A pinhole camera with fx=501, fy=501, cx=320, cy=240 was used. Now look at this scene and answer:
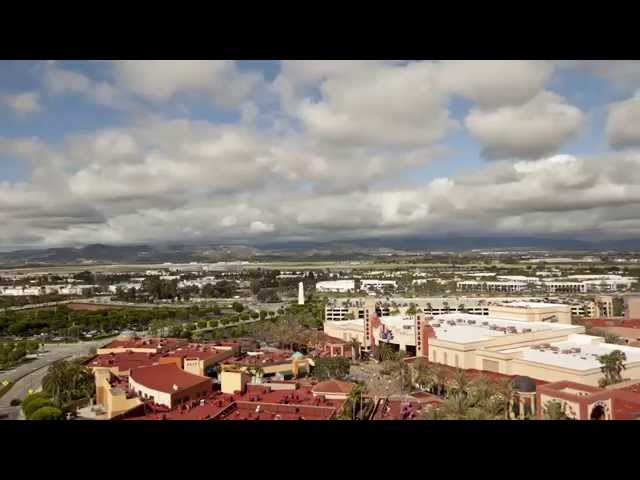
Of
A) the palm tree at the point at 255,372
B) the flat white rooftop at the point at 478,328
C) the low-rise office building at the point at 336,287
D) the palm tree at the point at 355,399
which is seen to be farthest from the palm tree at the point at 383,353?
the low-rise office building at the point at 336,287

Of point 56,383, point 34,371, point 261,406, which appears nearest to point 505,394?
point 261,406

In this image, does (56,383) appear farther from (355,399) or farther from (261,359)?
(355,399)

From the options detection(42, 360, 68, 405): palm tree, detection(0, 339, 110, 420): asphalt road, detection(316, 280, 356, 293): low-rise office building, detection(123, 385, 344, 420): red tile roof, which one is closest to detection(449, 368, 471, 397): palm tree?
detection(123, 385, 344, 420): red tile roof

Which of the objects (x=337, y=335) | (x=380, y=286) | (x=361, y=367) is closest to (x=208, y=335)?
(x=337, y=335)
